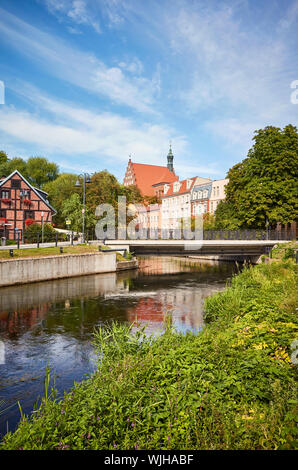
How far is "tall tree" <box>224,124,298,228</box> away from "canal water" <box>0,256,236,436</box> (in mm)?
15108

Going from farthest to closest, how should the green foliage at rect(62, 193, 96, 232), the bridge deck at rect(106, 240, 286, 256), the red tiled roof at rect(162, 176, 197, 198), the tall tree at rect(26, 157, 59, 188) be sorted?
the tall tree at rect(26, 157, 59, 188) < the red tiled roof at rect(162, 176, 197, 198) < the green foliage at rect(62, 193, 96, 232) < the bridge deck at rect(106, 240, 286, 256)

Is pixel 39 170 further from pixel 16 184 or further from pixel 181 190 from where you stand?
pixel 16 184

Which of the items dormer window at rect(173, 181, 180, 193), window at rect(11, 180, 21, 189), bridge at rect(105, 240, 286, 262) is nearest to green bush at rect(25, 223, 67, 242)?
bridge at rect(105, 240, 286, 262)

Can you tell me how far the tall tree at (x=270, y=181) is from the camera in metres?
40.1

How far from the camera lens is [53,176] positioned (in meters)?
93.0

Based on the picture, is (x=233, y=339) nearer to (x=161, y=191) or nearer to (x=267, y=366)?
(x=267, y=366)

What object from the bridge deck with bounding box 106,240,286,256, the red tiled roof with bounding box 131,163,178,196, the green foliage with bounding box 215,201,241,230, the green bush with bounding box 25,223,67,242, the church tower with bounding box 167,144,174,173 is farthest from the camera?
the church tower with bounding box 167,144,174,173

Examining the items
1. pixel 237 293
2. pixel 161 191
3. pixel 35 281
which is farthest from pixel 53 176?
pixel 237 293

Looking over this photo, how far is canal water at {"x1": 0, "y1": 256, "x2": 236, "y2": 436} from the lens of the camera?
8923 mm

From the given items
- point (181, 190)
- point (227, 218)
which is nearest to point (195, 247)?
point (227, 218)

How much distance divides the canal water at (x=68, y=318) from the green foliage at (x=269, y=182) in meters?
15.1

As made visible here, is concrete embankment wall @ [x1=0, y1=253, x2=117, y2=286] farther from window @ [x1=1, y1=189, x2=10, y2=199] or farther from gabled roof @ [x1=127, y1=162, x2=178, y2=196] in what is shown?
gabled roof @ [x1=127, y1=162, x2=178, y2=196]

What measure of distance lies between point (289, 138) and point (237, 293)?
111 feet
